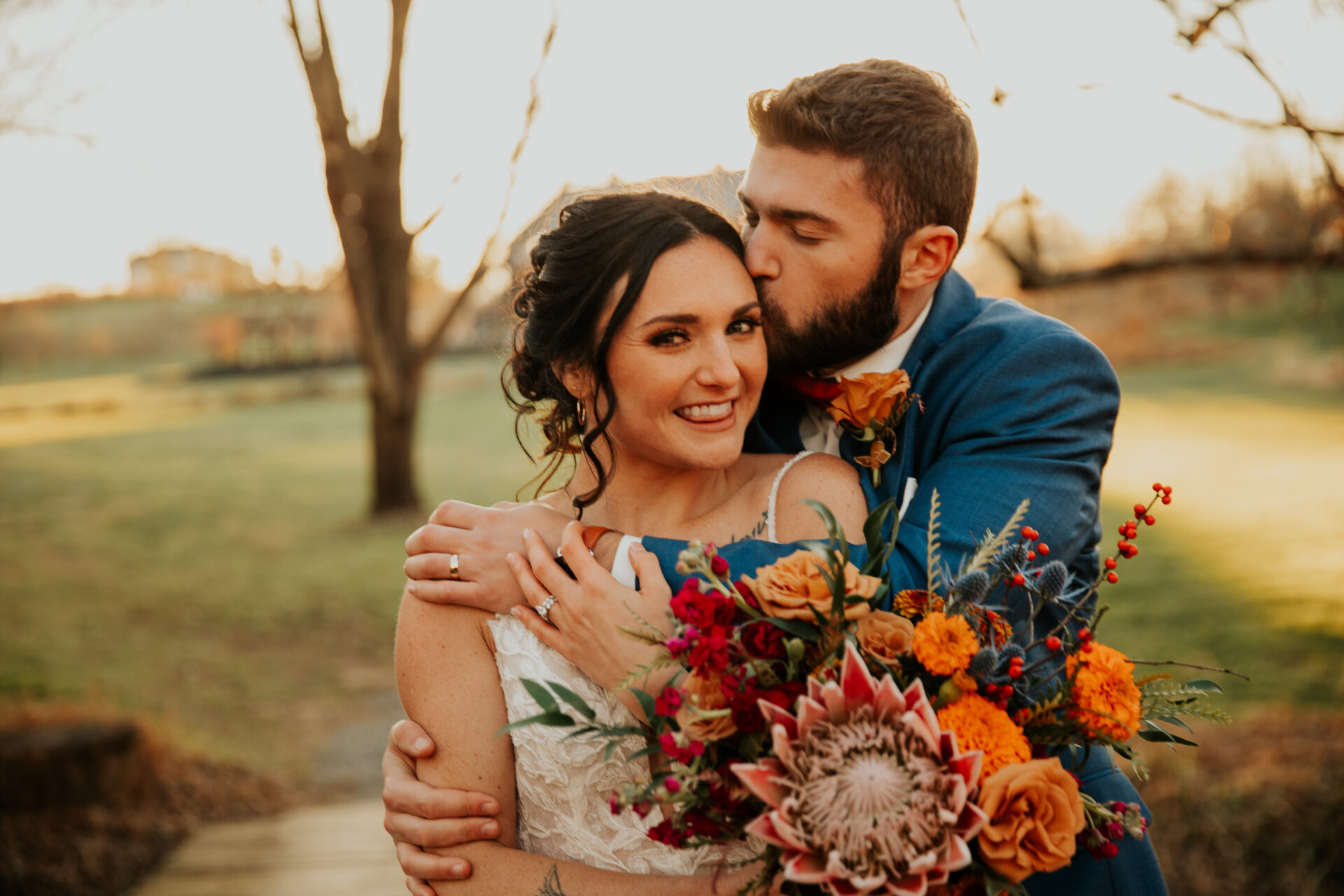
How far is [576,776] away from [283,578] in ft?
27.1

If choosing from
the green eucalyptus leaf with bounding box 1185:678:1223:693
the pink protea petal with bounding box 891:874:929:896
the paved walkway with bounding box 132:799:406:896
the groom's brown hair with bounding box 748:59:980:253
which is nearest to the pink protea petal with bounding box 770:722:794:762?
the pink protea petal with bounding box 891:874:929:896

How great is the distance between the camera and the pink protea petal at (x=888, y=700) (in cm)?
138

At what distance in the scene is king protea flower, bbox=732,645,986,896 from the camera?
1.30 metres

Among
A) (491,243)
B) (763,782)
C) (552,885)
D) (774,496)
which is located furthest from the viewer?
(491,243)

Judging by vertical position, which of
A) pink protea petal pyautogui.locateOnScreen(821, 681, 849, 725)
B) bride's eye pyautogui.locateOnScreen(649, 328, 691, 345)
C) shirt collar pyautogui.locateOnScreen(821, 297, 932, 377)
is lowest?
pink protea petal pyautogui.locateOnScreen(821, 681, 849, 725)

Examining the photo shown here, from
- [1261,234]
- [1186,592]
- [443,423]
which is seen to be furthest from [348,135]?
[443,423]

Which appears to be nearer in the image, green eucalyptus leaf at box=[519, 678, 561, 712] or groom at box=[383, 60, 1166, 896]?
green eucalyptus leaf at box=[519, 678, 561, 712]

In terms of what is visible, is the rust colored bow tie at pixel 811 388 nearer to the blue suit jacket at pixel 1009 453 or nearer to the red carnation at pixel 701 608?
the blue suit jacket at pixel 1009 453

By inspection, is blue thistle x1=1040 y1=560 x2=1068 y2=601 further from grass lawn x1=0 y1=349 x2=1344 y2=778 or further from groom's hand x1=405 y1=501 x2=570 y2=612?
grass lawn x1=0 y1=349 x2=1344 y2=778

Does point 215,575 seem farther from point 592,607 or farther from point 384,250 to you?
point 592,607

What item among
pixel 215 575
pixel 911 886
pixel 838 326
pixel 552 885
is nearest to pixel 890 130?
pixel 838 326

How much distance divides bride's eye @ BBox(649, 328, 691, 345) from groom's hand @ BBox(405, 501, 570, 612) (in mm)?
477

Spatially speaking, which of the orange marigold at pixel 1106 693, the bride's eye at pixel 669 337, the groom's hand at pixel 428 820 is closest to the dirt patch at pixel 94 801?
the groom's hand at pixel 428 820

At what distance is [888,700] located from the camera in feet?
4.57
